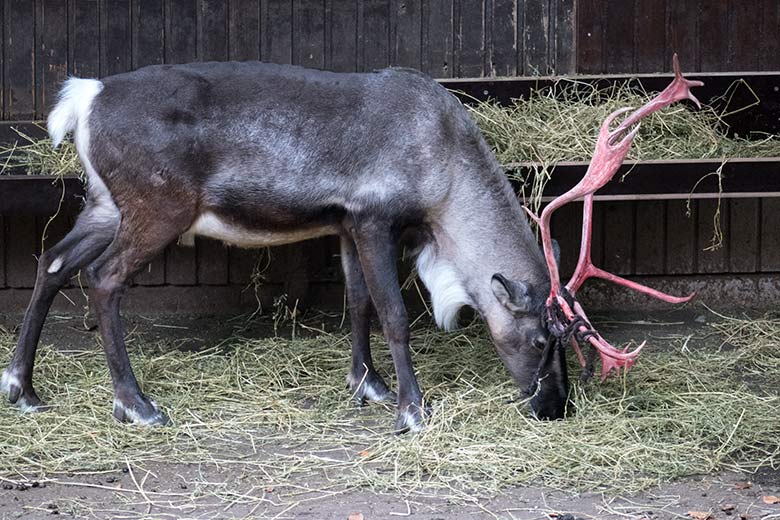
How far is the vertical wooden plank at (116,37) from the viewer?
7.25 meters

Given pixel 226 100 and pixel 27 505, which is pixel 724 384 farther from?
pixel 27 505

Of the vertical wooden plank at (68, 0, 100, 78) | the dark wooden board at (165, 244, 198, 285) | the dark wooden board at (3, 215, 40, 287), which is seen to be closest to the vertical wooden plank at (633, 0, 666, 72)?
the dark wooden board at (165, 244, 198, 285)

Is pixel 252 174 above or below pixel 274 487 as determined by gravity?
above

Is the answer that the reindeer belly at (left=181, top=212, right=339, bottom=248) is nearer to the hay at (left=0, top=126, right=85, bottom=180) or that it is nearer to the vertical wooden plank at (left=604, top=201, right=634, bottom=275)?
the hay at (left=0, top=126, right=85, bottom=180)

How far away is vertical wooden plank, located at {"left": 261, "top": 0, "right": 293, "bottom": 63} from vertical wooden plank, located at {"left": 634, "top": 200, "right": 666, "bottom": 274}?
242 cm

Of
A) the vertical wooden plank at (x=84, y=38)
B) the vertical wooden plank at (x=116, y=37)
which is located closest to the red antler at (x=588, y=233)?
the vertical wooden plank at (x=116, y=37)

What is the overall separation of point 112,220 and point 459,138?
1674 millimetres

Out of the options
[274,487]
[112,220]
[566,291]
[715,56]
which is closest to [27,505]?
[274,487]

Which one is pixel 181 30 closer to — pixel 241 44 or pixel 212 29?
pixel 212 29

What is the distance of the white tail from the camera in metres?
5.49

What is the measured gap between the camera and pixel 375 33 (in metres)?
7.35

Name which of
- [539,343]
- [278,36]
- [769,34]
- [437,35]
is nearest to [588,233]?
[539,343]

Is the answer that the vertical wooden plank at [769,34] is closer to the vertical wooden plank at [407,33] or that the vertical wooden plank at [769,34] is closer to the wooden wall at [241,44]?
the wooden wall at [241,44]

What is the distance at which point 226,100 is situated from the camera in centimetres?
556
